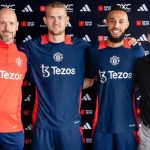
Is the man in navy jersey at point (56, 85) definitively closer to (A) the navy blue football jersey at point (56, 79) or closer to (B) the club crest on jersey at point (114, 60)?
(A) the navy blue football jersey at point (56, 79)

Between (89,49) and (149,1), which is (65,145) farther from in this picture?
(149,1)

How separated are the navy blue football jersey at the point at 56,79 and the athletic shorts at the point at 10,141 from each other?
188 millimetres

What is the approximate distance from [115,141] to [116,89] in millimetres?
349

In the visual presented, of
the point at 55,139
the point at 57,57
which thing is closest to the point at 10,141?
the point at 55,139

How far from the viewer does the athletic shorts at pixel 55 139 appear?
2.23 meters

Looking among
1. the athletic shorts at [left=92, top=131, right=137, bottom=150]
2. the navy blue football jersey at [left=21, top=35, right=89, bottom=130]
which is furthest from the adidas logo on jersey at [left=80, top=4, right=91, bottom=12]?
the athletic shorts at [left=92, top=131, right=137, bottom=150]

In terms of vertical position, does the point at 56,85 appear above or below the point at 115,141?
above

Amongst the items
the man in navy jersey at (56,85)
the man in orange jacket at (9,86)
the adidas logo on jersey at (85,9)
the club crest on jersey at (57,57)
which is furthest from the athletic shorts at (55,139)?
the adidas logo on jersey at (85,9)

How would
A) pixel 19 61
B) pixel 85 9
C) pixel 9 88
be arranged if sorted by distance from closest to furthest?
pixel 9 88
pixel 19 61
pixel 85 9

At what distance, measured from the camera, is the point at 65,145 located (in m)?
2.24

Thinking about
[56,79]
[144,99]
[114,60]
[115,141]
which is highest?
[114,60]

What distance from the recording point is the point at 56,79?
225 centimetres

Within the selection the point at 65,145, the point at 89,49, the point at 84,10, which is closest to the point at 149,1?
the point at 84,10

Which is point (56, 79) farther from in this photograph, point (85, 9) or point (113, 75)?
point (85, 9)
